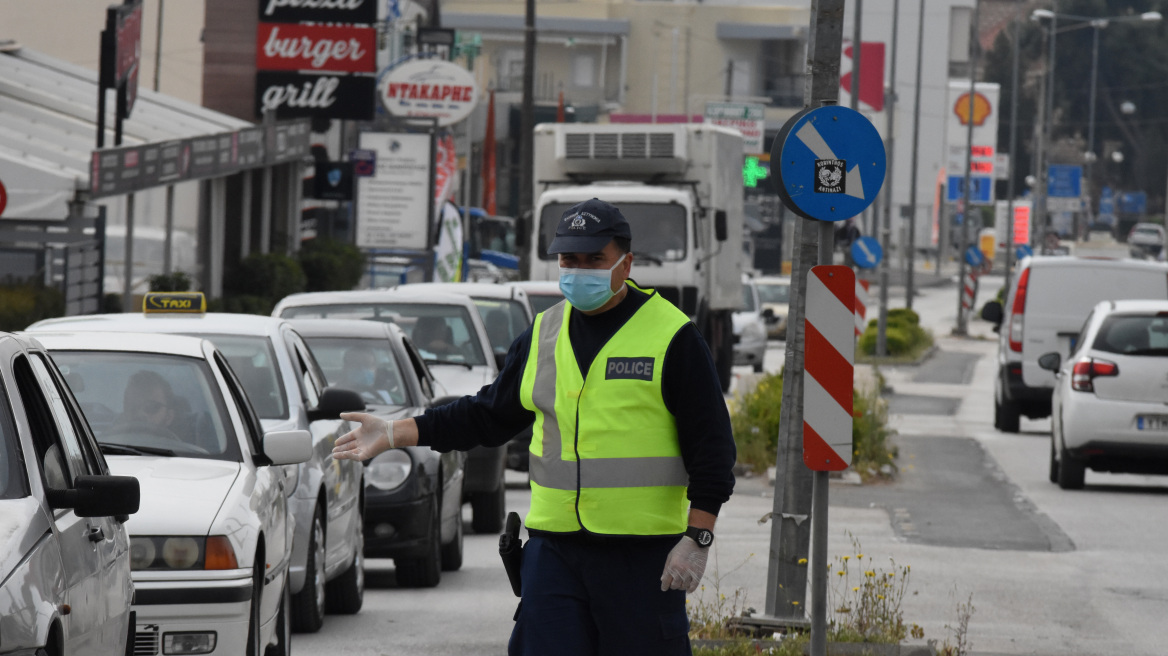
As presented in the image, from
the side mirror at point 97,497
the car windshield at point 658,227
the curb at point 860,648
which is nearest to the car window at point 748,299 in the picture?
the car windshield at point 658,227

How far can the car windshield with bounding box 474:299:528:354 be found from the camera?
17234 millimetres

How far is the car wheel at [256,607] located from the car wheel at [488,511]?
6315mm

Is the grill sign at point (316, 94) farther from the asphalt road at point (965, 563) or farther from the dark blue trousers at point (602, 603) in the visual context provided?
the dark blue trousers at point (602, 603)

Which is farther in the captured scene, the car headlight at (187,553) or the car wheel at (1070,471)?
the car wheel at (1070,471)

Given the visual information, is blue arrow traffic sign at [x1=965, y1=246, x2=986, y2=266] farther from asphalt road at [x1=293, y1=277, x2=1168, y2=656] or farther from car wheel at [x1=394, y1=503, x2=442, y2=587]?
car wheel at [x1=394, y1=503, x2=442, y2=587]

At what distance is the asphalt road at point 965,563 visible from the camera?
30.8 feet

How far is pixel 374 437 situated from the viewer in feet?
18.4

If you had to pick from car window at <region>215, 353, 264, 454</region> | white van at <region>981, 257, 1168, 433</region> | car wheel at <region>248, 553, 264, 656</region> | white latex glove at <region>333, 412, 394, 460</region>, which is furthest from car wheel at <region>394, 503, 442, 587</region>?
white van at <region>981, 257, 1168, 433</region>

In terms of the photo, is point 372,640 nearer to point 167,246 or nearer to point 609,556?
point 609,556

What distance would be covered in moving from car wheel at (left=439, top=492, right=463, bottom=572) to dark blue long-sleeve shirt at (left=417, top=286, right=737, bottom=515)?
613cm

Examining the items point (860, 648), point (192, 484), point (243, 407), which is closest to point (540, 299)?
point (243, 407)

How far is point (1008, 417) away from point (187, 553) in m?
18.8

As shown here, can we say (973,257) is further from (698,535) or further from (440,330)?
(698,535)

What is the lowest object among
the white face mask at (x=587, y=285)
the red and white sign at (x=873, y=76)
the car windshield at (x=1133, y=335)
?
the car windshield at (x=1133, y=335)
